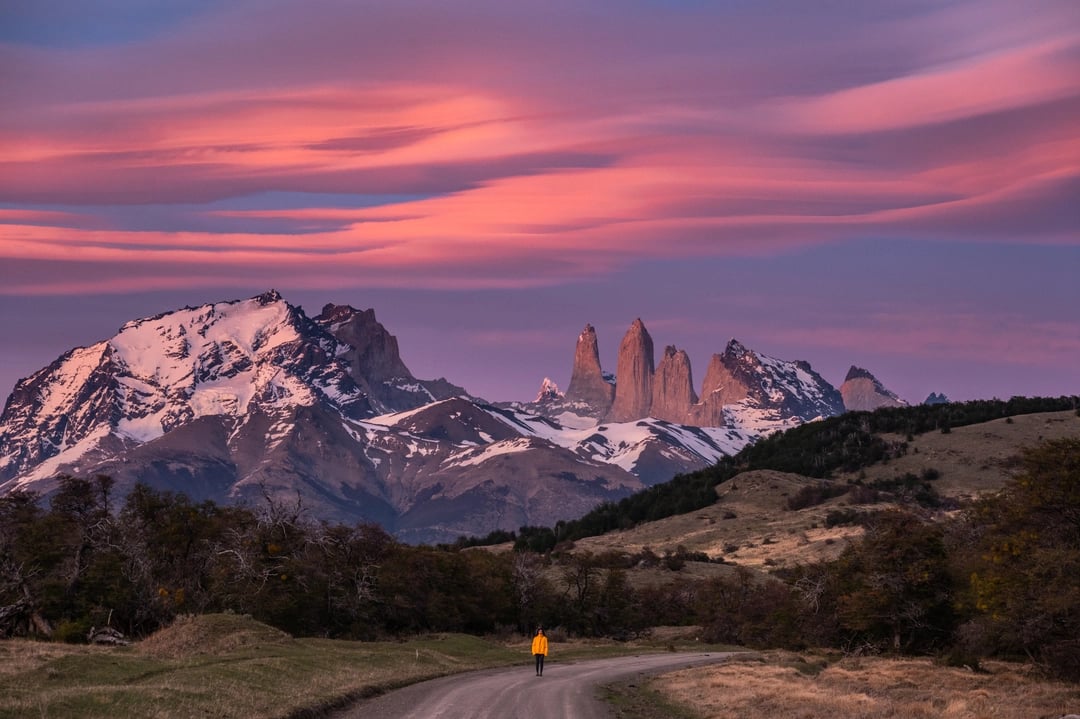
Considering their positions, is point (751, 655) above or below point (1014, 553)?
below

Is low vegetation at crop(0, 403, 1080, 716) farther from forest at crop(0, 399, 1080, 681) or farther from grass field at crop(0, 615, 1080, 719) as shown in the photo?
grass field at crop(0, 615, 1080, 719)

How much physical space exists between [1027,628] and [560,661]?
104ft

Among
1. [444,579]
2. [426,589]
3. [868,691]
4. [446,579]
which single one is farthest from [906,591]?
[446,579]

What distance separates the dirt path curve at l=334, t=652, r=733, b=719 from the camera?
41.9m

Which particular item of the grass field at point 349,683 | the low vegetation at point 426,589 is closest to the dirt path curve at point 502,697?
the grass field at point 349,683

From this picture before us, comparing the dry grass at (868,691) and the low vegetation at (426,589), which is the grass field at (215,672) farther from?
the dry grass at (868,691)

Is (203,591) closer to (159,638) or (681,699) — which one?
(159,638)

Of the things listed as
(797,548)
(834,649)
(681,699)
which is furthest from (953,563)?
(797,548)

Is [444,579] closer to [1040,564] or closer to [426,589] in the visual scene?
[426,589]

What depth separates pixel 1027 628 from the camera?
57312mm

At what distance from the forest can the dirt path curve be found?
20.4m

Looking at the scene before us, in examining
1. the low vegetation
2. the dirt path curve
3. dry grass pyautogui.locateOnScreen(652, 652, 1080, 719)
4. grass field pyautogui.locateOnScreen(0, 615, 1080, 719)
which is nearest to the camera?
grass field pyautogui.locateOnScreen(0, 615, 1080, 719)

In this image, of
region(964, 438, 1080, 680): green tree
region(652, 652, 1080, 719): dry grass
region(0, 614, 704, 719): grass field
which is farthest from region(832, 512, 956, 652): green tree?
region(0, 614, 704, 719): grass field

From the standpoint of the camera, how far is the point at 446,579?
105750mm
